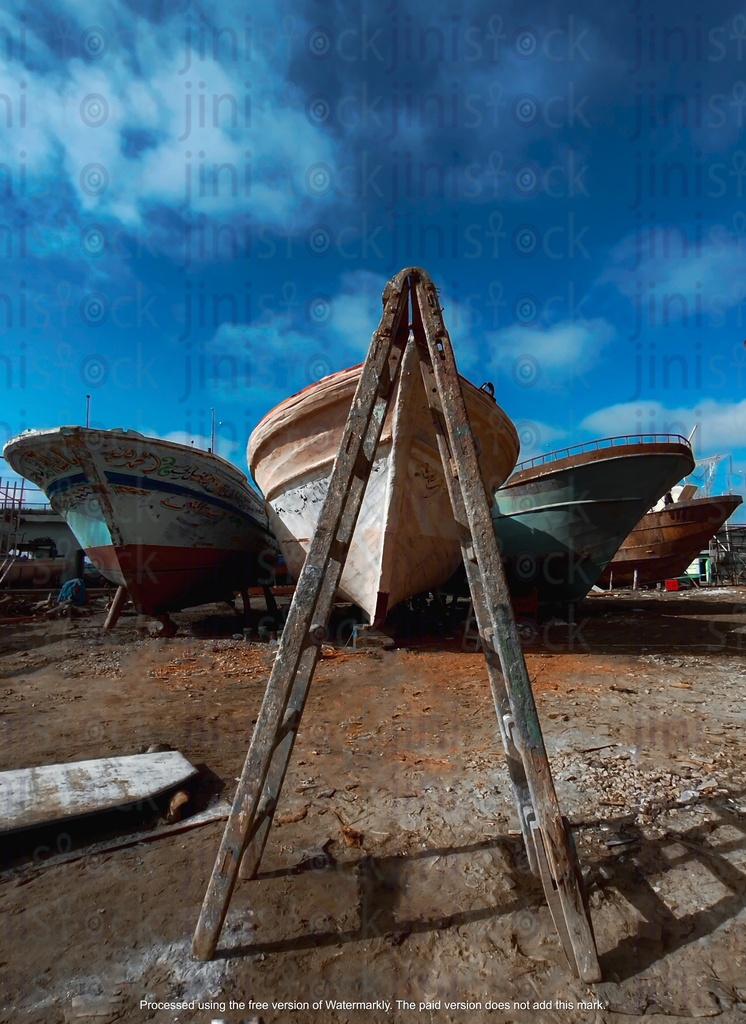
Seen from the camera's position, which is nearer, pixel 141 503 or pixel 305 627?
pixel 305 627

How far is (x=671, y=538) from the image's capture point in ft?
51.6

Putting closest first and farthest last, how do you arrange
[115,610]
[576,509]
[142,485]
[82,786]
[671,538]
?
[82,786] → [142,485] → [115,610] → [576,509] → [671,538]

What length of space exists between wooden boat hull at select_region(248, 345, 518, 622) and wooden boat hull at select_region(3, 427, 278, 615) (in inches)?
82.7

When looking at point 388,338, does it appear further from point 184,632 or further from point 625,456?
point 625,456

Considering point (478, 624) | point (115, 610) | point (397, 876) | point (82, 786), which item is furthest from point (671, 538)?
point (82, 786)

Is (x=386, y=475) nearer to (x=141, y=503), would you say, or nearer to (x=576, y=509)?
(x=141, y=503)

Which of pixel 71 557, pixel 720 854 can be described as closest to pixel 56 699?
pixel 720 854

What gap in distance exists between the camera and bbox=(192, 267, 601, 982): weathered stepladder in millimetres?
1475

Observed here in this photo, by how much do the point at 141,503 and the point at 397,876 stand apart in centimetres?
740

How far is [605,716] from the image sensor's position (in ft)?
11.7

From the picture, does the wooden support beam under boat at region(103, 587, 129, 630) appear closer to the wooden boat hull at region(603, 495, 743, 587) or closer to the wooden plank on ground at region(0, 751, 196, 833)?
the wooden plank on ground at region(0, 751, 196, 833)

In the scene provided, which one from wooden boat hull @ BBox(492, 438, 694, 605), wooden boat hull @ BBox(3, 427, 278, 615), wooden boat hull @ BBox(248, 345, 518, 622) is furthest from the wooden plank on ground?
wooden boat hull @ BBox(492, 438, 694, 605)

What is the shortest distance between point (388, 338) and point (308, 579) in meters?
1.03

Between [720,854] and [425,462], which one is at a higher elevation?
[425,462]
